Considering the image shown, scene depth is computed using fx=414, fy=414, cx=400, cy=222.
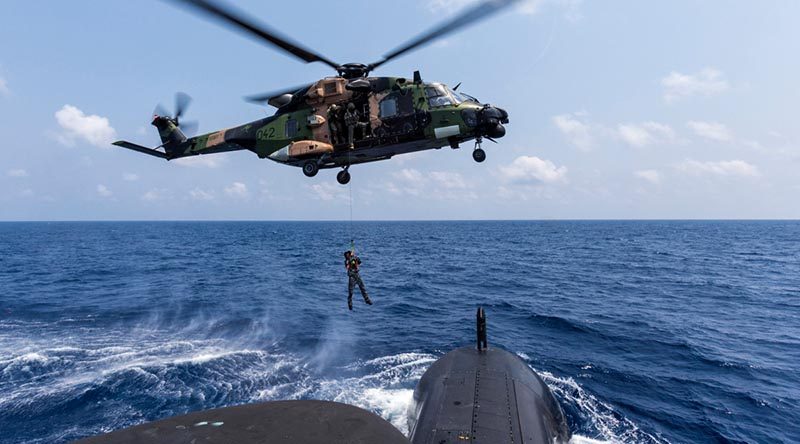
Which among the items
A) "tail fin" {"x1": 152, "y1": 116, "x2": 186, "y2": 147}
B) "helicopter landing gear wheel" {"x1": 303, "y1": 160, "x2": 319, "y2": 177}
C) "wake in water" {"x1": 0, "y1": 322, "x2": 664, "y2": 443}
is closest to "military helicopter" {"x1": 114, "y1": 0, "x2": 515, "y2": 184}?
"helicopter landing gear wheel" {"x1": 303, "y1": 160, "x2": 319, "y2": 177}

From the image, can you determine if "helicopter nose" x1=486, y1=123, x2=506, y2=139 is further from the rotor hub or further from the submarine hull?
the submarine hull

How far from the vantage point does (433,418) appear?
15477mm

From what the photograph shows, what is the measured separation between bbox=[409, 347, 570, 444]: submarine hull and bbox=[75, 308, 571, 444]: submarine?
1.4 inches

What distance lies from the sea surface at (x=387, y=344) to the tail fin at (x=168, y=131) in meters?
13.1

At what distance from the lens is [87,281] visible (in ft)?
173

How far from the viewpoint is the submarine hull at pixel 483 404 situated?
14383 mm

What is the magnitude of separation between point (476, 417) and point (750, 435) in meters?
14.8

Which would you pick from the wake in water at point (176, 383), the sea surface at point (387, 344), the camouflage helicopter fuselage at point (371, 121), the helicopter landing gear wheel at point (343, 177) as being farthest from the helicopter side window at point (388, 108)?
the sea surface at point (387, 344)

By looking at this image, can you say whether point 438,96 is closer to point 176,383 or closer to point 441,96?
point 441,96

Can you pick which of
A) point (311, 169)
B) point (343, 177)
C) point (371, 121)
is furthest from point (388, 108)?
point (311, 169)

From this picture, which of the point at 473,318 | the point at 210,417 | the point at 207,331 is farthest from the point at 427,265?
the point at 210,417

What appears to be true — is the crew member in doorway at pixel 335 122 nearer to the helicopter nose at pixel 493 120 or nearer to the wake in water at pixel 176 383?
the helicopter nose at pixel 493 120

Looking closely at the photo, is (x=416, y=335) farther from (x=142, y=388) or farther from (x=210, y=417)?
(x=210, y=417)

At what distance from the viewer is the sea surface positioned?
2066 cm
